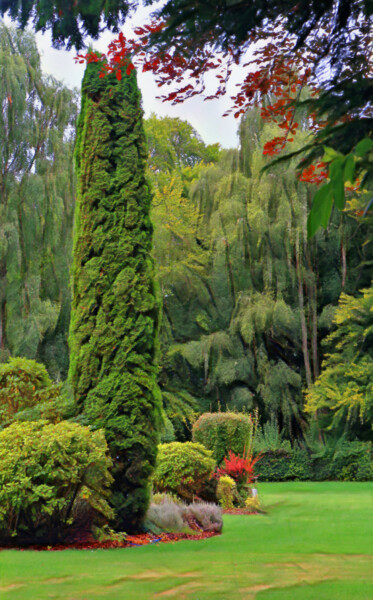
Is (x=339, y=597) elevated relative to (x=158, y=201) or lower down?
lower down

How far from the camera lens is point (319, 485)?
484 inches

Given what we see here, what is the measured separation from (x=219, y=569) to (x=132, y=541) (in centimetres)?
160

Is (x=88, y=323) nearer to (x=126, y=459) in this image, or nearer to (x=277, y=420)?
(x=126, y=459)

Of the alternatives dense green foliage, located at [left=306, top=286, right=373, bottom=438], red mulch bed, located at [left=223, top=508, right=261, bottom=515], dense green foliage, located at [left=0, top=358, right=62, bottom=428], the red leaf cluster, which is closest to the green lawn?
red mulch bed, located at [left=223, top=508, right=261, bottom=515]

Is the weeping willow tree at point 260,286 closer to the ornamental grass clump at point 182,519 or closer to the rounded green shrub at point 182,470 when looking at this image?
the rounded green shrub at point 182,470

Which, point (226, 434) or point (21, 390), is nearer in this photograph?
point (21, 390)

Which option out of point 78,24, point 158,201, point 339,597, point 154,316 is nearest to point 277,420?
point 158,201

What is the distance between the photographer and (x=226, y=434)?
1076cm

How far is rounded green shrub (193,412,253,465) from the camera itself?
Result: 1069cm

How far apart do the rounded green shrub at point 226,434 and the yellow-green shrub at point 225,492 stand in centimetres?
219

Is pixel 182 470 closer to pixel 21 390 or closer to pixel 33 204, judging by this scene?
pixel 21 390

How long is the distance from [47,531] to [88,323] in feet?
6.97

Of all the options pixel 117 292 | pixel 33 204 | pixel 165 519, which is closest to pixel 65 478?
pixel 165 519

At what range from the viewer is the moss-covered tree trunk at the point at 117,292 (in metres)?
5.90
